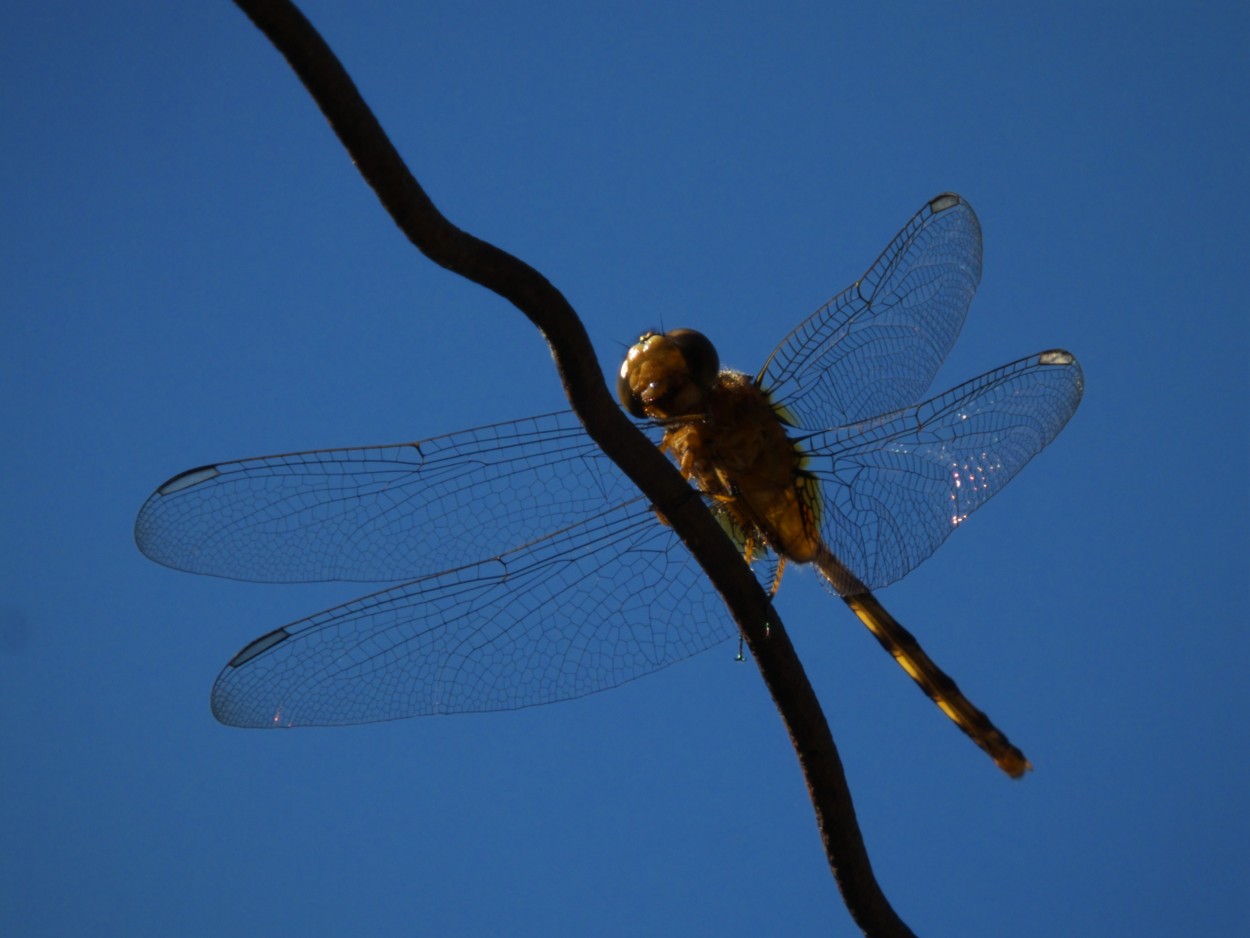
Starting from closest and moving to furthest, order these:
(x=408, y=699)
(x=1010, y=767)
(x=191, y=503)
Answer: (x=191, y=503) < (x=408, y=699) < (x=1010, y=767)

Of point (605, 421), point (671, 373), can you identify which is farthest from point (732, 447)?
point (605, 421)

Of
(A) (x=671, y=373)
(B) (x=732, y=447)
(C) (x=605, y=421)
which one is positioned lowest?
(C) (x=605, y=421)

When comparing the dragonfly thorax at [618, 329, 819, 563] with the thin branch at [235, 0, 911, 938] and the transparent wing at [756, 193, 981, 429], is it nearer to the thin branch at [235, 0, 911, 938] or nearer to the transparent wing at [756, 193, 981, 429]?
Answer: the transparent wing at [756, 193, 981, 429]

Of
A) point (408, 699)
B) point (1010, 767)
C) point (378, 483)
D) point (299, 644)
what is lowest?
point (1010, 767)

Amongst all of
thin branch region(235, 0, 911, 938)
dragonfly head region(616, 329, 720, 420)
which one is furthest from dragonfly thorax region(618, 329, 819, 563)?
thin branch region(235, 0, 911, 938)

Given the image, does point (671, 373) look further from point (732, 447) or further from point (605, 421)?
point (605, 421)

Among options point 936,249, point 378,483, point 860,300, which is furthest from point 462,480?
point 936,249

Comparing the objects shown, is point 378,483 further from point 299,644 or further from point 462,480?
point 299,644
